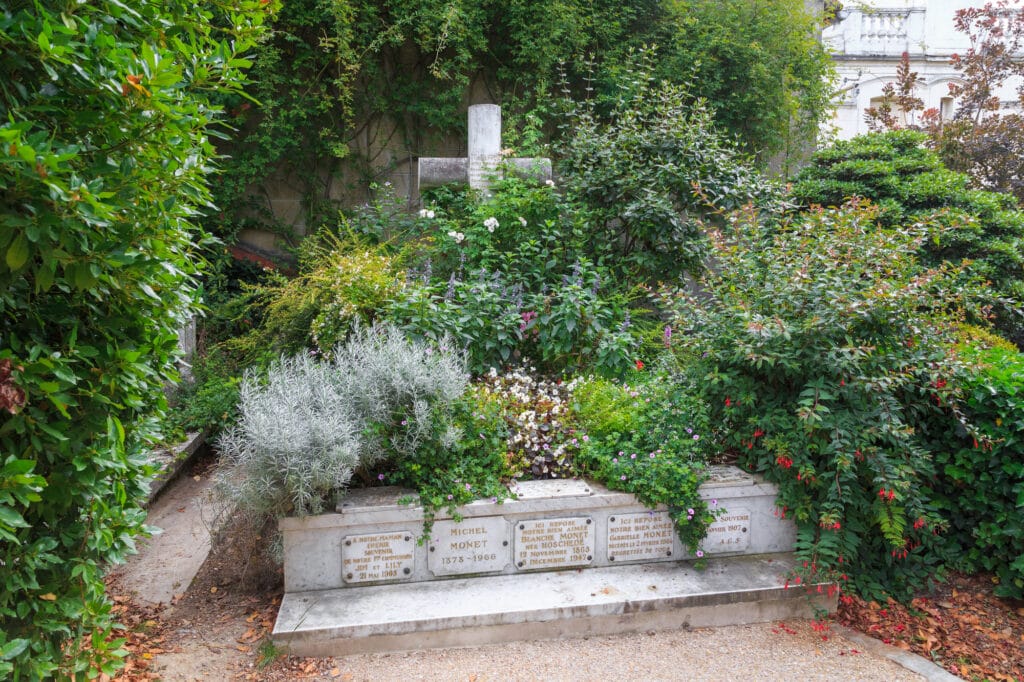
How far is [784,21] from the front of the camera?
818 cm

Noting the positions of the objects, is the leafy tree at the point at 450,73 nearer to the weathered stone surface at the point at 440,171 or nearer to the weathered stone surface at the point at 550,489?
the weathered stone surface at the point at 440,171

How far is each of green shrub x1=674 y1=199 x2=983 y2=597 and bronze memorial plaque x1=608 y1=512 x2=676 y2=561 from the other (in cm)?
60

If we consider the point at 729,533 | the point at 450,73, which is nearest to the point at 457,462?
the point at 729,533

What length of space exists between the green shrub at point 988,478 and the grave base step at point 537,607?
91 centimetres

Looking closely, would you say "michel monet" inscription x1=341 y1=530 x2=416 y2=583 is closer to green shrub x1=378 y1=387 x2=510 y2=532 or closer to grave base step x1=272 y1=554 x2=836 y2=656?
grave base step x1=272 y1=554 x2=836 y2=656

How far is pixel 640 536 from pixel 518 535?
638 millimetres

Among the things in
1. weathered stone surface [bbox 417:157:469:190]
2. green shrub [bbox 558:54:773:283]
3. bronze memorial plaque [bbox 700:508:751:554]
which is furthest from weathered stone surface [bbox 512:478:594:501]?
weathered stone surface [bbox 417:157:469:190]

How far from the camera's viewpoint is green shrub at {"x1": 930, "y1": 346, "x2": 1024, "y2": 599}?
3.36 metres

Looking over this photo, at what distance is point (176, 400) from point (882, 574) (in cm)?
493

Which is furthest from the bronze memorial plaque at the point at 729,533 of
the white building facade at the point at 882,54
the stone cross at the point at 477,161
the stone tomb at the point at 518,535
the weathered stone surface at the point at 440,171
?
the white building facade at the point at 882,54

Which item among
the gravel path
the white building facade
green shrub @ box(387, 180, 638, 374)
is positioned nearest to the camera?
the gravel path

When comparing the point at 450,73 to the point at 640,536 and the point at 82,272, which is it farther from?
the point at 82,272

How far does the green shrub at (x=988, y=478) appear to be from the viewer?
3357 mm

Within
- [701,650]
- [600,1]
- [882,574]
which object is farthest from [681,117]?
[701,650]
